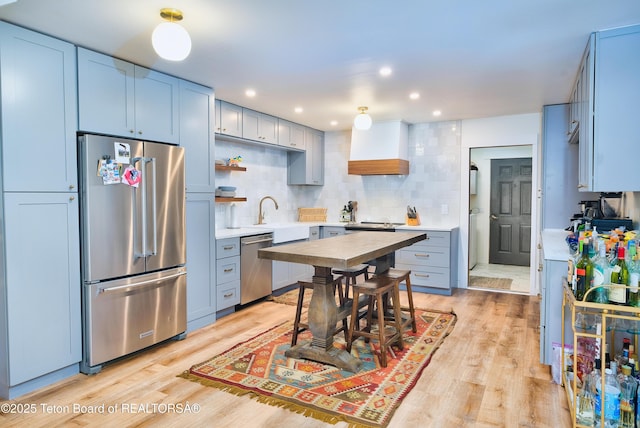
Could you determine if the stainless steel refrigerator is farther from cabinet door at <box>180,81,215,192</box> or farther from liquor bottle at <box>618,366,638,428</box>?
liquor bottle at <box>618,366,638,428</box>

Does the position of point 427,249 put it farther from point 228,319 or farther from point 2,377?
point 2,377

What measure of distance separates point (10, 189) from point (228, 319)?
7.52ft

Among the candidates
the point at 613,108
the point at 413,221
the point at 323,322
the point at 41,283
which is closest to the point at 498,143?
the point at 413,221

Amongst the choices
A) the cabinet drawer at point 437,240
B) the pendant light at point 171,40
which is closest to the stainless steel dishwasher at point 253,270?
the cabinet drawer at point 437,240

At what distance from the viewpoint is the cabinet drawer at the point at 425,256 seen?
201 inches

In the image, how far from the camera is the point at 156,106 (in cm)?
335

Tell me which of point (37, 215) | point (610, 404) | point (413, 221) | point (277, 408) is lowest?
point (277, 408)

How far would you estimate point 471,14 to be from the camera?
232 cm

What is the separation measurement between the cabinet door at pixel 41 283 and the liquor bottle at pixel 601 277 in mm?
3258

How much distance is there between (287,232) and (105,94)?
265 cm

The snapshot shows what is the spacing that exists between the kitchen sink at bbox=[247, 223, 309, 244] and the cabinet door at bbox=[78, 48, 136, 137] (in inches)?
84.5

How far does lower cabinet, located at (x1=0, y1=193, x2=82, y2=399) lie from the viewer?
2.48 m

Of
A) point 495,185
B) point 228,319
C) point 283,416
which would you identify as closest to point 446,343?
point 283,416

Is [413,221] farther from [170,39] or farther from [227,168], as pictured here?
[170,39]
